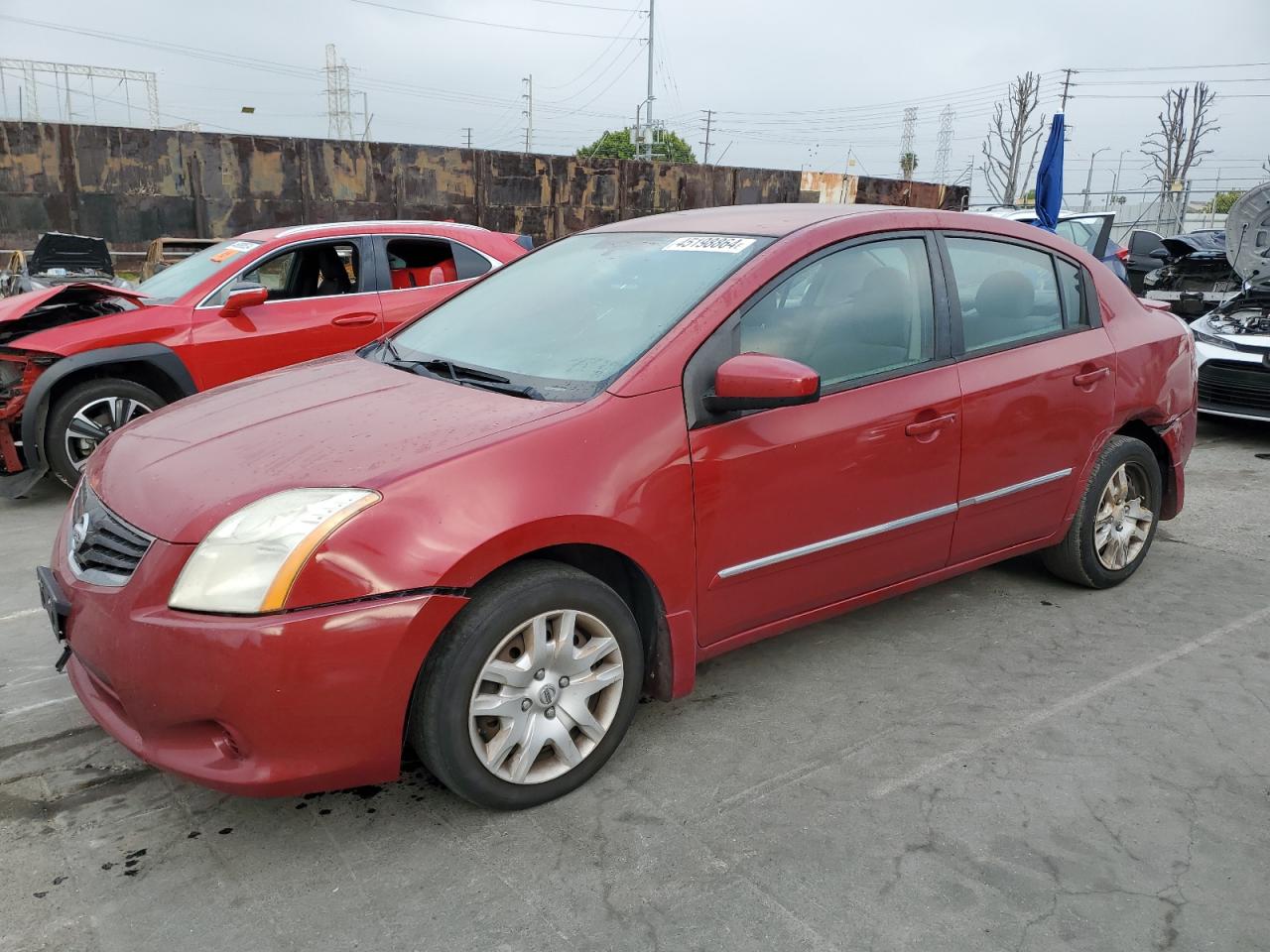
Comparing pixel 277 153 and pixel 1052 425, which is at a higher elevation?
pixel 277 153

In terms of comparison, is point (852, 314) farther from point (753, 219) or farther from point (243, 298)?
point (243, 298)

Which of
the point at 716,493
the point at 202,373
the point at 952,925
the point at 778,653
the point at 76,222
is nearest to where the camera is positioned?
the point at 952,925

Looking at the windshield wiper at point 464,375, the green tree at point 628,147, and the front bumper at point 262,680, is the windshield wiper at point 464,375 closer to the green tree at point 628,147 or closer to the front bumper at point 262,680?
the front bumper at point 262,680

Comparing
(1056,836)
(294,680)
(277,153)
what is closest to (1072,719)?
(1056,836)

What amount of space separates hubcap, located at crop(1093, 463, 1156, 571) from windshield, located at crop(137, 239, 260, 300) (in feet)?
16.8

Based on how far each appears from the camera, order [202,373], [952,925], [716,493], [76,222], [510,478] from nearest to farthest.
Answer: [952,925] → [510,478] → [716,493] → [202,373] → [76,222]

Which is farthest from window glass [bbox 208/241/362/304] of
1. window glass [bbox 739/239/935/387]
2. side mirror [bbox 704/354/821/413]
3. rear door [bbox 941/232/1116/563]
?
side mirror [bbox 704/354/821/413]

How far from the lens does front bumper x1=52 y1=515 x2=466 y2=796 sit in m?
2.29

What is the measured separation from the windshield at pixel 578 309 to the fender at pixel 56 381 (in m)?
2.83

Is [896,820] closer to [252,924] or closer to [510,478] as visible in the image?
[510,478]

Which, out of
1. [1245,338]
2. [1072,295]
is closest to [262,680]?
[1072,295]

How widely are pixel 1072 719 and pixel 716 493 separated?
4.70ft

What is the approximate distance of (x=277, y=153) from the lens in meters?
16.1

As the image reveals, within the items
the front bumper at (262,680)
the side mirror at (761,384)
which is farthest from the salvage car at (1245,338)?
the front bumper at (262,680)
